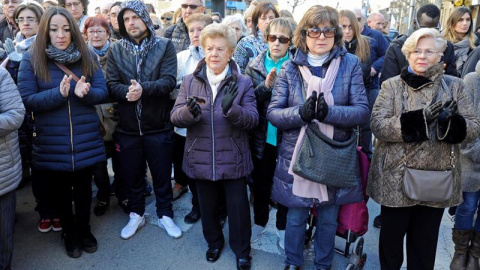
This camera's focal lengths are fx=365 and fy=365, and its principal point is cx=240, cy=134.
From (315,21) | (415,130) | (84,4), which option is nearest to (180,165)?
(315,21)

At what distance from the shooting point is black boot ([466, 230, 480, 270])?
304 cm

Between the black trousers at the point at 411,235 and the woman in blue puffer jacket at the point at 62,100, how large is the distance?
2417 mm

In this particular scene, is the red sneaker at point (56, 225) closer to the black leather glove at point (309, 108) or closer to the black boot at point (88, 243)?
the black boot at point (88, 243)

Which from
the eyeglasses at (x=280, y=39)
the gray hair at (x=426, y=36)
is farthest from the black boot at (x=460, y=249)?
the eyeglasses at (x=280, y=39)

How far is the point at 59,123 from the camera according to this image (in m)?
2.96

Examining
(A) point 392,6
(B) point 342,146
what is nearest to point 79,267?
(B) point 342,146

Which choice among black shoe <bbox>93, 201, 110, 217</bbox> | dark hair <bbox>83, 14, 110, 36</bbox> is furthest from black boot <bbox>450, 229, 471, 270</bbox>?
dark hair <bbox>83, 14, 110, 36</bbox>

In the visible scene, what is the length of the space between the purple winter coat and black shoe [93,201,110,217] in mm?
1596

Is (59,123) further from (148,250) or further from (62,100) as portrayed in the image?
(148,250)

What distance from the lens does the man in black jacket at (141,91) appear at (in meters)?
3.31

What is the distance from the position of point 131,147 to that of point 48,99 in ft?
2.88

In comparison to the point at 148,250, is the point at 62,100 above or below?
above

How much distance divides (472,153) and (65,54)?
3.33 metres

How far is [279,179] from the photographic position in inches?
112
